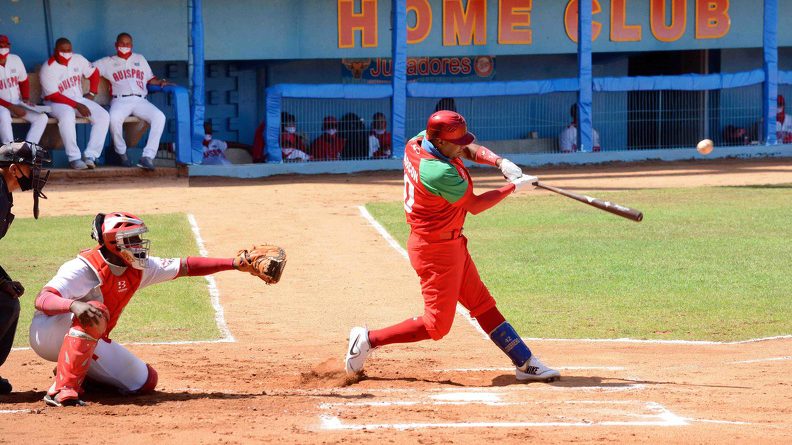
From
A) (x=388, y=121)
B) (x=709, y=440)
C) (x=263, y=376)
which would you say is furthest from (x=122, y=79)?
(x=709, y=440)

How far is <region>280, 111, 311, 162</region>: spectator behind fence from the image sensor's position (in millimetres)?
19391

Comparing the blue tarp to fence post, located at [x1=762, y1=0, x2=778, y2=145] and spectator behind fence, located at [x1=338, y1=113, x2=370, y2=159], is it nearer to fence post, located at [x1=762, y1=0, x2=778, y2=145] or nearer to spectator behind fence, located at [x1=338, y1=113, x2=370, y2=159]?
spectator behind fence, located at [x1=338, y1=113, x2=370, y2=159]

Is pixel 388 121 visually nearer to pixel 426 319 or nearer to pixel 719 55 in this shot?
pixel 719 55

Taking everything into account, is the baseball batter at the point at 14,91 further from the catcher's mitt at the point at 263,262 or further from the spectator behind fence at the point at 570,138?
the catcher's mitt at the point at 263,262

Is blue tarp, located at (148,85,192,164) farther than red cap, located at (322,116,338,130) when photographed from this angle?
No

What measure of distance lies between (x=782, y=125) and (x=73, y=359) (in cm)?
1962

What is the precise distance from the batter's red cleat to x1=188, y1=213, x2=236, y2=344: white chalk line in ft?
8.43

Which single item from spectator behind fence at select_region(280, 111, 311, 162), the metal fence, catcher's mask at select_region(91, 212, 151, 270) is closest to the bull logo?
spectator behind fence at select_region(280, 111, 311, 162)

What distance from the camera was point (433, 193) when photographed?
6.75m

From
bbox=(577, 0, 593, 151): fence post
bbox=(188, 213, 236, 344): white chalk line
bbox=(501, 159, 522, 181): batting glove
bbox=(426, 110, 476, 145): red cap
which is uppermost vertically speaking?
bbox=(577, 0, 593, 151): fence post

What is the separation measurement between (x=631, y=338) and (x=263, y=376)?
Result: 10.0 ft

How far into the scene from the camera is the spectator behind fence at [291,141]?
1939 cm

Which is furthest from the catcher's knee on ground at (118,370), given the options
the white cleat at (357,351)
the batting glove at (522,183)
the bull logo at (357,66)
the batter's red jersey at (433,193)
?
the bull logo at (357,66)

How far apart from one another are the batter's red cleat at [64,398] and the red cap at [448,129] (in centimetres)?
265
